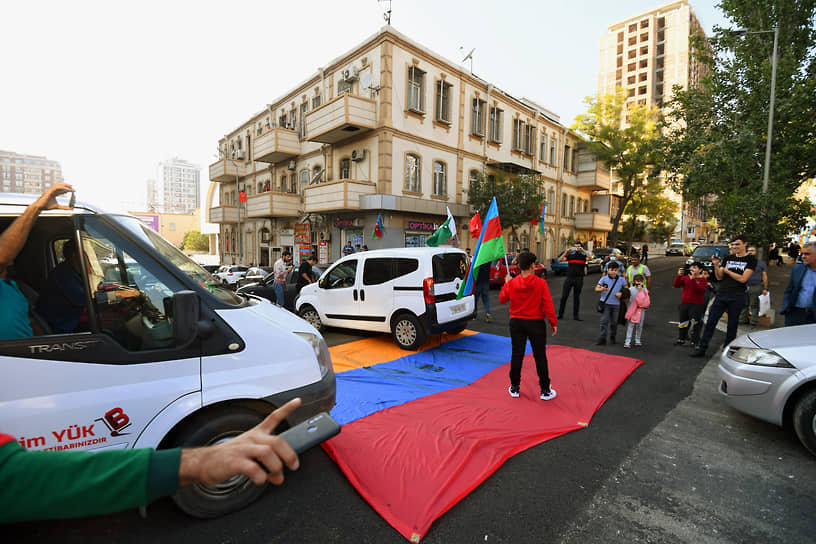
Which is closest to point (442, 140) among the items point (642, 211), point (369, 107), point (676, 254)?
point (369, 107)

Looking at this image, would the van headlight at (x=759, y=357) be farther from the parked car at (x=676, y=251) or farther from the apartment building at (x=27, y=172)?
the apartment building at (x=27, y=172)

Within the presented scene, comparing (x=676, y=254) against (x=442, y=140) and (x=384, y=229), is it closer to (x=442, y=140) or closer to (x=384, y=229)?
(x=442, y=140)

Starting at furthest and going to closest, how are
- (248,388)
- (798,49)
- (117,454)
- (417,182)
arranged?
(417,182)
(798,49)
(248,388)
(117,454)

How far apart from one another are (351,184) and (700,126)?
44.1ft

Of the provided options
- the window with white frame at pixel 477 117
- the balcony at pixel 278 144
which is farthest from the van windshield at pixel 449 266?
the balcony at pixel 278 144

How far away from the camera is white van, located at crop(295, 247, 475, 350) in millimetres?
6707

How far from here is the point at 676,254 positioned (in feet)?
140

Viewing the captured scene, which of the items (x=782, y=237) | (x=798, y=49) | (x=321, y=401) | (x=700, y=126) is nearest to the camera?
(x=321, y=401)

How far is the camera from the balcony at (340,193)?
58.1 feet

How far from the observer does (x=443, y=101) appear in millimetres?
20312

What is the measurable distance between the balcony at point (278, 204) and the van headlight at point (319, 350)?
20929 mm

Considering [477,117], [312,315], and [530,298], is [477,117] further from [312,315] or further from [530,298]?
[530,298]

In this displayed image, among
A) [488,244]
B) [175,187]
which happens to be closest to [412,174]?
[488,244]

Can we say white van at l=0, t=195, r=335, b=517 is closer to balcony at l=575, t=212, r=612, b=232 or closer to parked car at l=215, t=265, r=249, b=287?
parked car at l=215, t=265, r=249, b=287
